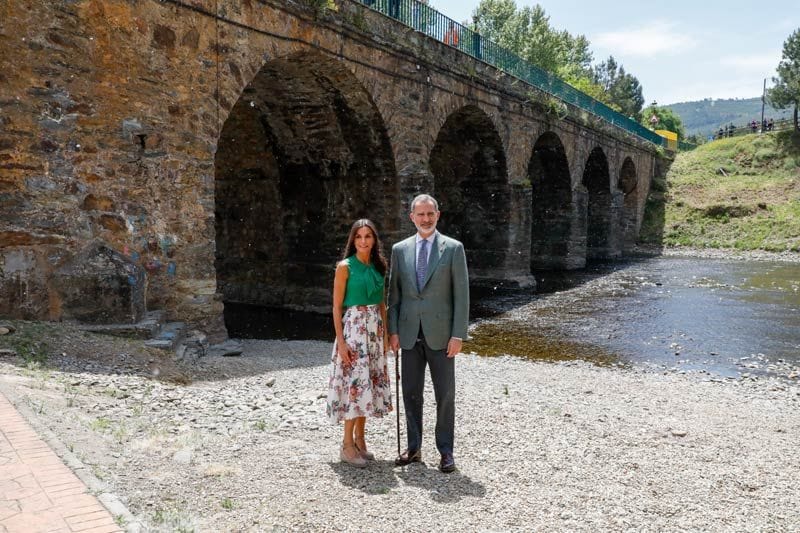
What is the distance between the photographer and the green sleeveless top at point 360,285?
4.10 meters

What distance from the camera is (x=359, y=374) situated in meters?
4.08

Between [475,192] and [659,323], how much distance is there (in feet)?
23.8

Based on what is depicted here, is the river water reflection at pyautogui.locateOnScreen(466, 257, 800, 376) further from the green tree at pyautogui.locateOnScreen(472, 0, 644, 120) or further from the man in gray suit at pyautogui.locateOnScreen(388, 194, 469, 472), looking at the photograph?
the green tree at pyautogui.locateOnScreen(472, 0, 644, 120)

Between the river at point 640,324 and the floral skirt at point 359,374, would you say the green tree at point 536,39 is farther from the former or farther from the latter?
the floral skirt at point 359,374

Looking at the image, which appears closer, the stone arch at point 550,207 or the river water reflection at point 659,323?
the river water reflection at point 659,323

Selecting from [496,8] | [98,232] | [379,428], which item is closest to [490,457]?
[379,428]

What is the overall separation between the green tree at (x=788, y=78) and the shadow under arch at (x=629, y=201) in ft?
54.9

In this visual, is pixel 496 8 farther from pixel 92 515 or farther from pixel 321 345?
pixel 92 515

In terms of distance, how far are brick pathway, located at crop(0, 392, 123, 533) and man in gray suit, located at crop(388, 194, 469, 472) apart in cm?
201

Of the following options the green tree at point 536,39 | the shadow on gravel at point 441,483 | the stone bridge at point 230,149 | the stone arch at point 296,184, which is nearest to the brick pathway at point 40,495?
the shadow on gravel at point 441,483

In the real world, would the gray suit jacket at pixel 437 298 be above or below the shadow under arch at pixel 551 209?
below

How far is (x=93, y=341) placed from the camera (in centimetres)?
642

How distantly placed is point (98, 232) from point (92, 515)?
5012 mm

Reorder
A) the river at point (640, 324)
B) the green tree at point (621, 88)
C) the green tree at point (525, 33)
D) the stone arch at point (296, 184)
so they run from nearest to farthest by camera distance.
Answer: the river at point (640, 324) < the stone arch at point (296, 184) < the green tree at point (525, 33) < the green tree at point (621, 88)
